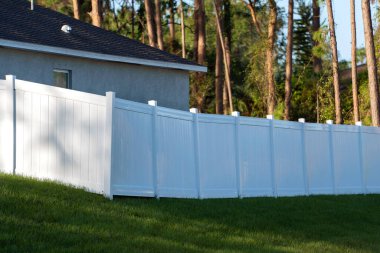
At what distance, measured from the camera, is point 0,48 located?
65.8 feet

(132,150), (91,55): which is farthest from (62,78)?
(132,150)

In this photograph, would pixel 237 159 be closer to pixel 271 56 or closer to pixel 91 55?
pixel 91 55

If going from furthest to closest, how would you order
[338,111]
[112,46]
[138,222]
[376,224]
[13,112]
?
[338,111], [112,46], [376,224], [13,112], [138,222]

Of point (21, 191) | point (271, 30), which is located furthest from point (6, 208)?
point (271, 30)

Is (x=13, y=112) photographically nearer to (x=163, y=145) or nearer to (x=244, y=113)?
(x=163, y=145)

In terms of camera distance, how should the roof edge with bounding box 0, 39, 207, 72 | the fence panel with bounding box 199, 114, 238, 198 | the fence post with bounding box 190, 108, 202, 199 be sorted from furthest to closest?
the roof edge with bounding box 0, 39, 207, 72
the fence panel with bounding box 199, 114, 238, 198
the fence post with bounding box 190, 108, 202, 199

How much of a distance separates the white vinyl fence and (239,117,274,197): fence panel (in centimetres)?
2

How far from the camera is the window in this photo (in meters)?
22.0

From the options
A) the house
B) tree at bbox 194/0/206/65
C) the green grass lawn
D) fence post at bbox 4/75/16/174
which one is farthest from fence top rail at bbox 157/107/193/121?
tree at bbox 194/0/206/65

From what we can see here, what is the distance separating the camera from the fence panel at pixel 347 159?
2239 centimetres

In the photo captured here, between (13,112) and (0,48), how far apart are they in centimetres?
560

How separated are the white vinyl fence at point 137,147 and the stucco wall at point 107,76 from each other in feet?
18.9

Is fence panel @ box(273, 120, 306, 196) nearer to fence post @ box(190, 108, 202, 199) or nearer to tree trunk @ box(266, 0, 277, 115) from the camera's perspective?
fence post @ box(190, 108, 202, 199)

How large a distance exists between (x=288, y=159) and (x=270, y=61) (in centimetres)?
2747
